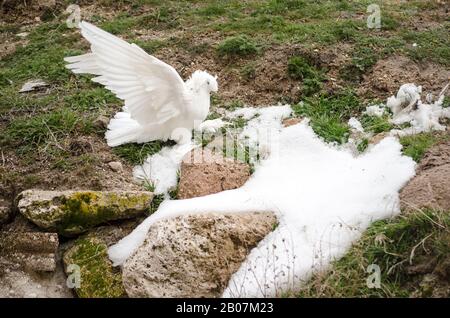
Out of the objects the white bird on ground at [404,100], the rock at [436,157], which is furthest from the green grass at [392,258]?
the white bird on ground at [404,100]

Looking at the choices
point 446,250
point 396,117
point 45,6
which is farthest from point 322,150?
point 45,6

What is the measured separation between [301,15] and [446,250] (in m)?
4.55

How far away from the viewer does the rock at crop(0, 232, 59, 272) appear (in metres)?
4.18

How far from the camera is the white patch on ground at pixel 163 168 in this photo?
484 cm

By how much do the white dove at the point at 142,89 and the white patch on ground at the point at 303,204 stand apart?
841 mm

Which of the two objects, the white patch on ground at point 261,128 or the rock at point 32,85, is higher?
the rock at point 32,85

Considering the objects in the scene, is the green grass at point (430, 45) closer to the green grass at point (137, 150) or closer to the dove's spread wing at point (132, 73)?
the dove's spread wing at point (132, 73)

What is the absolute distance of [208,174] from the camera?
467 cm

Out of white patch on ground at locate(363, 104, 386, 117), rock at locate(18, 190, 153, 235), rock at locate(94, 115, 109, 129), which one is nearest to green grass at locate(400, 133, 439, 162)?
white patch on ground at locate(363, 104, 386, 117)

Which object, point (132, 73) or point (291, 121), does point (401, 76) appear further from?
point (132, 73)

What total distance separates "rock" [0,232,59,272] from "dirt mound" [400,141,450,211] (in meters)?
2.62

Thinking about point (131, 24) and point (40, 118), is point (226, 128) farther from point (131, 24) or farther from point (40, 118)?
point (131, 24)

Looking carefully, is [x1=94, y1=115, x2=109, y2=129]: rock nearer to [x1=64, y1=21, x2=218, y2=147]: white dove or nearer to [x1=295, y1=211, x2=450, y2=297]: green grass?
[x1=64, y1=21, x2=218, y2=147]: white dove

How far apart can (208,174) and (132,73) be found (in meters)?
1.06
